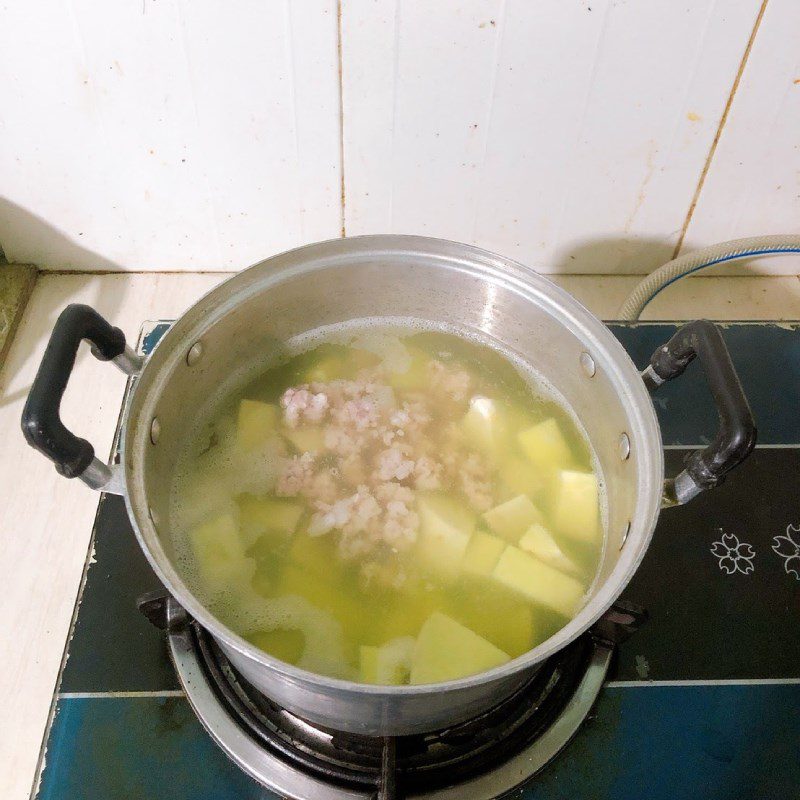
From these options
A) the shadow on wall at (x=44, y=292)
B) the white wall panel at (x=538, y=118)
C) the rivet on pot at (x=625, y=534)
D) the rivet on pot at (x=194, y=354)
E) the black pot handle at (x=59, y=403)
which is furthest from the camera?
the shadow on wall at (x=44, y=292)

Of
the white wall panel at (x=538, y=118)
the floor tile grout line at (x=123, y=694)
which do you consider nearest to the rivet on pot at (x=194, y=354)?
the floor tile grout line at (x=123, y=694)

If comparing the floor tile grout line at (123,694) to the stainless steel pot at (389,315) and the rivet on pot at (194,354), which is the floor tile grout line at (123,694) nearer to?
the stainless steel pot at (389,315)

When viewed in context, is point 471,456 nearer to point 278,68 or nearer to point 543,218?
point 543,218

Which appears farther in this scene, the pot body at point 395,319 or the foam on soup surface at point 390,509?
the foam on soup surface at point 390,509

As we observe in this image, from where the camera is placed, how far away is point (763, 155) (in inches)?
43.4

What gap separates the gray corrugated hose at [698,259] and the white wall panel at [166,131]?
20.9 inches

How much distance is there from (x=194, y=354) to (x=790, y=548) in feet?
2.53

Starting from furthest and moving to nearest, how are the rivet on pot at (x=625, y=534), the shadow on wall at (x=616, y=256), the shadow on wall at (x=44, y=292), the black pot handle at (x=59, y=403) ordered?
the shadow on wall at (x=616, y=256) → the shadow on wall at (x=44, y=292) → the rivet on pot at (x=625, y=534) → the black pot handle at (x=59, y=403)

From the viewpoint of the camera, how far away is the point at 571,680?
29.9 inches

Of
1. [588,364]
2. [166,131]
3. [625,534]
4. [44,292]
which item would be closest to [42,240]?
[44,292]

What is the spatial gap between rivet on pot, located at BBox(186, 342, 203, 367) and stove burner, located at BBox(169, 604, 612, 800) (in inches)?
11.6

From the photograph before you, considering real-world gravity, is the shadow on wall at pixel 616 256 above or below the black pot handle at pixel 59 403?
below

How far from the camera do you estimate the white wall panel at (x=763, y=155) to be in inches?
37.9

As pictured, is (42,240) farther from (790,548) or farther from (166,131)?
(790,548)
